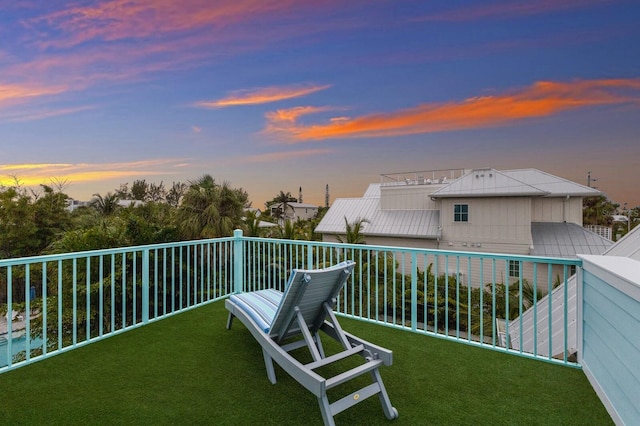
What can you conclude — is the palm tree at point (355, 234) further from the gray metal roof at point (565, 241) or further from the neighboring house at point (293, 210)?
the neighboring house at point (293, 210)

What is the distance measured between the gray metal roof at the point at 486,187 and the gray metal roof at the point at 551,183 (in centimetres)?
90

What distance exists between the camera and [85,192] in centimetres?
2108

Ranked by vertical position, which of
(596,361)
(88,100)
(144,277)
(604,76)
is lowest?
(596,361)

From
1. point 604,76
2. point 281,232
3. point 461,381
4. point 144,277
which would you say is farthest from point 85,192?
A: point 604,76

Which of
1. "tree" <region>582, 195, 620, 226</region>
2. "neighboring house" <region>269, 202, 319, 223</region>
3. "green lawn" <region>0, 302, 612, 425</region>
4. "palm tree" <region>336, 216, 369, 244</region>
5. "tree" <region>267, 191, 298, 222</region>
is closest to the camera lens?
"green lawn" <region>0, 302, 612, 425</region>

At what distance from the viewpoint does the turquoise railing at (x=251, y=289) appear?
3244 mm

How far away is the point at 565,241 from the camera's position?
14547mm

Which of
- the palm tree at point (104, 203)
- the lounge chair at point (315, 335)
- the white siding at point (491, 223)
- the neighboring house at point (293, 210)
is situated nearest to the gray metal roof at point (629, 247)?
the lounge chair at point (315, 335)

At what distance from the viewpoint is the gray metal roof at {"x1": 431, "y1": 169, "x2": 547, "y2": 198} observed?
13916 millimetres

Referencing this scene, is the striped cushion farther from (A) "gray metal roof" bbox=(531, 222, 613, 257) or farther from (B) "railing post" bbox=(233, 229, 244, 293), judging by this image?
(A) "gray metal roof" bbox=(531, 222, 613, 257)

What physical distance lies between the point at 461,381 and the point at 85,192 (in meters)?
24.6

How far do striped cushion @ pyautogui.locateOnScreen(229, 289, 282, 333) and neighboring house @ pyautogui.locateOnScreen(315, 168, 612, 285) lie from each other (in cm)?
1325

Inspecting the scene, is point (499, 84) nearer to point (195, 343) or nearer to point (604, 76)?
point (604, 76)

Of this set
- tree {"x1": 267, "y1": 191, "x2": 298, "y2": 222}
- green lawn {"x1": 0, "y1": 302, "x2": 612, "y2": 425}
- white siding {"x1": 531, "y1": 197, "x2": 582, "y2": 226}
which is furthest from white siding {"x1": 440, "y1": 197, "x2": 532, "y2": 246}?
tree {"x1": 267, "y1": 191, "x2": 298, "y2": 222}
